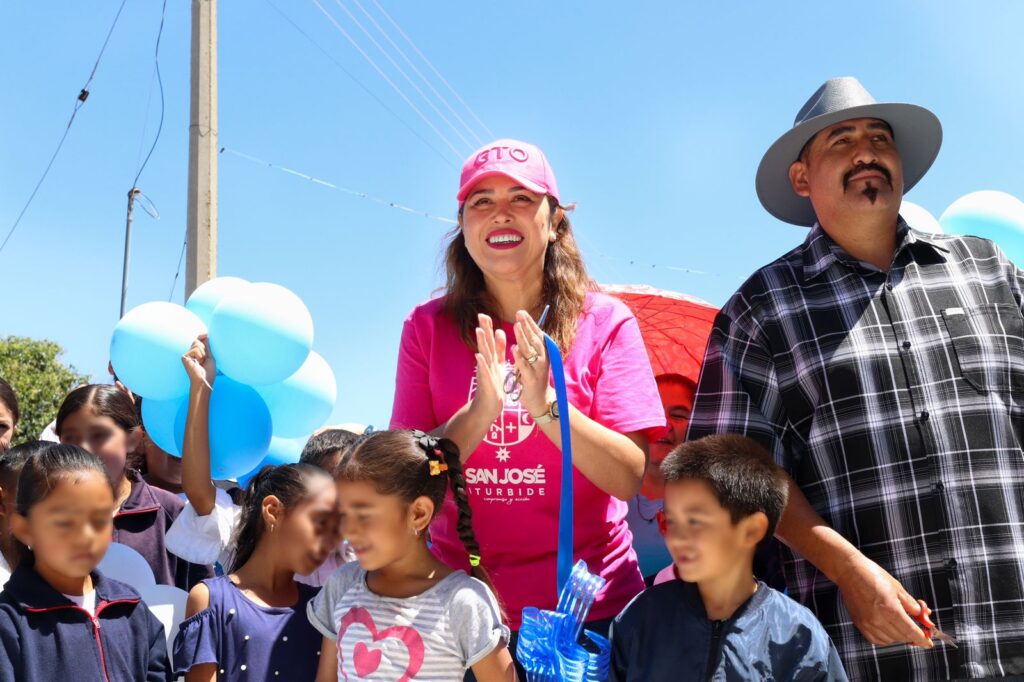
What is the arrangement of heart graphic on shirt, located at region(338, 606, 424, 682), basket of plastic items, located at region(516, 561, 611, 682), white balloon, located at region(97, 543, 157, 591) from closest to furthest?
basket of plastic items, located at region(516, 561, 611, 682), heart graphic on shirt, located at region(338, 606, 424, 682), white balloon, located at region(97, 543, 157, 591)

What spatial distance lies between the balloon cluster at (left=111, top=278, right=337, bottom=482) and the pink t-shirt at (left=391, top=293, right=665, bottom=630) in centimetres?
116

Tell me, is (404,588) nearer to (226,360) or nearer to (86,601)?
(86,601)

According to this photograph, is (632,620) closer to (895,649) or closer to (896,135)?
(895,649)

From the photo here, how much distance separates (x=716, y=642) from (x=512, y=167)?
4.43ft

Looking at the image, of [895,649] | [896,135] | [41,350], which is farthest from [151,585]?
[41,350]

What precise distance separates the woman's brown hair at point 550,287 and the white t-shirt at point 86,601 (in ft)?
4.08

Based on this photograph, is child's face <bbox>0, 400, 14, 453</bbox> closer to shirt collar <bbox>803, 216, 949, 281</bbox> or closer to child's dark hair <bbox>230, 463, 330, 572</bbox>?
child's dark hair <bbox>230, 463, 330, 572</bbox>

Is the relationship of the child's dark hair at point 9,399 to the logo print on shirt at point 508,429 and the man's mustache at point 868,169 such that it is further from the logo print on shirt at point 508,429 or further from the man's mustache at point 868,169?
the man's mustache at point 868,169

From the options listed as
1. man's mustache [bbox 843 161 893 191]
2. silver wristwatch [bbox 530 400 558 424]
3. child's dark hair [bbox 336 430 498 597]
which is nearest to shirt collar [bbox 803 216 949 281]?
man's mustache [bbox 843 161 893 191]

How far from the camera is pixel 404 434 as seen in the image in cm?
274

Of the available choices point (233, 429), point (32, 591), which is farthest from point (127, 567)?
point (32, 591)

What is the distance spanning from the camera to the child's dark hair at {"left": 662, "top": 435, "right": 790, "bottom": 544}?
100 inches

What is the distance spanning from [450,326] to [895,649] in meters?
1.45

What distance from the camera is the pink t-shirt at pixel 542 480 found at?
271 cm
